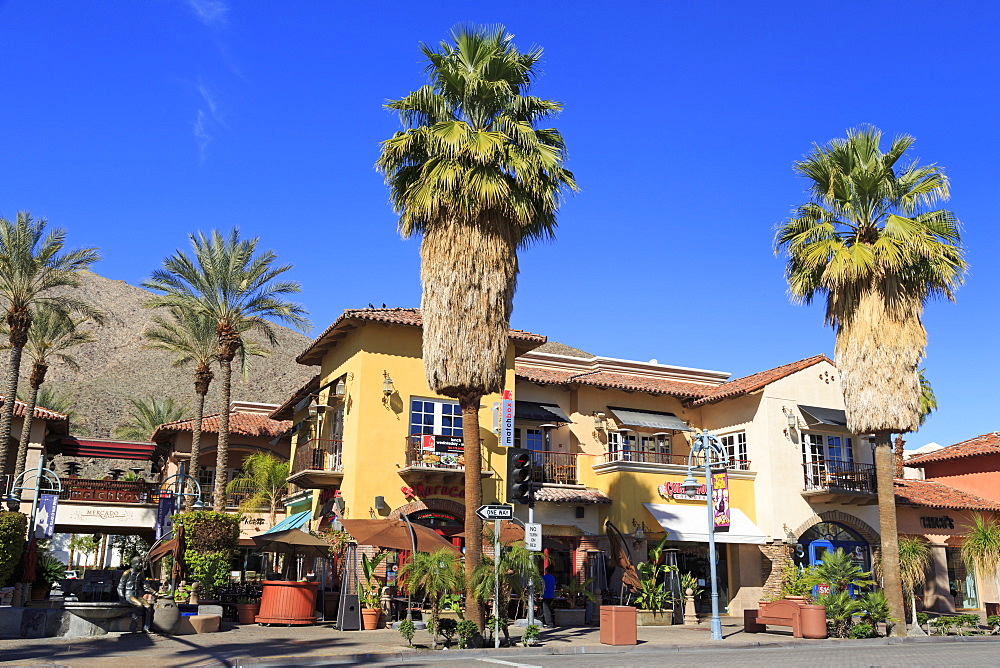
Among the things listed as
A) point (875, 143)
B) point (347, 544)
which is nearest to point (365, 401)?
point (347, 544)

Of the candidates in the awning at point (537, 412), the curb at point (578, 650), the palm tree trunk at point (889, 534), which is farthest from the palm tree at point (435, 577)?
the palm tree trunk at point (889, 534)

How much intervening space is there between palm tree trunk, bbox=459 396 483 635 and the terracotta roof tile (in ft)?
27.1

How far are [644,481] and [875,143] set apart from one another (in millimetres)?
12434

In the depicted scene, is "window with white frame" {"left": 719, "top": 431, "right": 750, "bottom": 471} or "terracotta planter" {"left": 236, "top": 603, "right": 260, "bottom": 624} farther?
"window with white frame" {"left": 719, "top": 431, "right": 750, "bottom": 471}

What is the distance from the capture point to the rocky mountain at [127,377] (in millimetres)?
93000

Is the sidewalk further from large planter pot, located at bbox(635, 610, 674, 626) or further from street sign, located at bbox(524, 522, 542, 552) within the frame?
large planter pot, located at bbox(635, 610, 674, 626)

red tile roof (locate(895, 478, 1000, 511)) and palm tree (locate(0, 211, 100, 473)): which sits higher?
palm tree (locate(0, 211, 100, 473))

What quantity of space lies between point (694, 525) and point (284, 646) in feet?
50.8

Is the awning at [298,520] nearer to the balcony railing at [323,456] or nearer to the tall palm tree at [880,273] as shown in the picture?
the balcony railing at [323,456]

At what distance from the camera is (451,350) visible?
1811 cm

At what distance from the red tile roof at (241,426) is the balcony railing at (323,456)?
488 inches

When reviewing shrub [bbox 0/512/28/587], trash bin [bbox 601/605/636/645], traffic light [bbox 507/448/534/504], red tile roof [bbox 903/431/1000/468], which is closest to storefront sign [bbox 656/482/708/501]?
trash bin [bbox 601/605/636/645]

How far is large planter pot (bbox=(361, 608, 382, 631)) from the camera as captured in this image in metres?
20.9

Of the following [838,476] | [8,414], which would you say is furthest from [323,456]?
[838,476]
